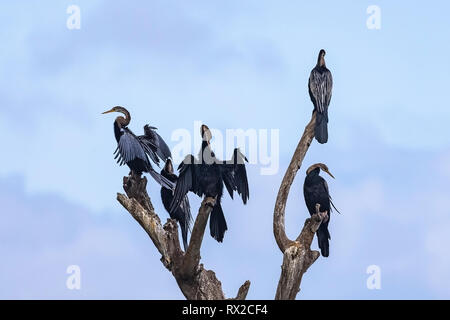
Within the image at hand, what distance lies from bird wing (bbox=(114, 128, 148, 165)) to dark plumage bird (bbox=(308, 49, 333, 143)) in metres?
2.97

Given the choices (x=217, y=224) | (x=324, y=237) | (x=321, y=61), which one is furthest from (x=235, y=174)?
(x=321, y=61)

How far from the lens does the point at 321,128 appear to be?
19.2 metres

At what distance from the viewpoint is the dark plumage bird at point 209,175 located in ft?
56.6

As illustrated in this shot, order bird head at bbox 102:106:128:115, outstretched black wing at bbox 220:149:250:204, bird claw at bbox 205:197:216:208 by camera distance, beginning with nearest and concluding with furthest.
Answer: bird claw at bbox 205:197:216:208
outstretched black wing at bbox 220:149:250:204
bird head at bbox 102:106:128:115

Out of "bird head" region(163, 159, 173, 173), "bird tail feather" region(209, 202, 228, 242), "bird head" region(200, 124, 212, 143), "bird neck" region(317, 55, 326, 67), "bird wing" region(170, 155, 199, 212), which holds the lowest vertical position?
"bird tail feather" region(209, 202, 228, 242)

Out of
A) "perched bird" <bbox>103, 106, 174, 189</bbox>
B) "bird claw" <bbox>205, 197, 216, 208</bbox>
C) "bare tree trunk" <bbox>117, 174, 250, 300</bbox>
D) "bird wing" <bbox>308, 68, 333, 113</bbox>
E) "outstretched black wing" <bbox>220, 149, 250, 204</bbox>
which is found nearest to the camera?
"bird claw" <bbox>205, 197, 216, 208</bbox>

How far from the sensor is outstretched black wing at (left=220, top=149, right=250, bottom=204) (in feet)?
57.4

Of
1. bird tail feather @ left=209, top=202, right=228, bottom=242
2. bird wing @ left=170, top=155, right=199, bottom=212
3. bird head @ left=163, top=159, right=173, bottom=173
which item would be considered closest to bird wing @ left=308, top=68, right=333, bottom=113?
bird head @ left=163, top=159, right=173, bottom=173

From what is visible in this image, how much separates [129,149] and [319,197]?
330 centimetres

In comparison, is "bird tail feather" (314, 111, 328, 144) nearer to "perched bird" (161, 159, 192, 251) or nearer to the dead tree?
the dead tree

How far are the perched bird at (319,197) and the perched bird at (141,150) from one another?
2.33 m

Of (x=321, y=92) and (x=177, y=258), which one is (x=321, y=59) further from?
(x=177, y=258)

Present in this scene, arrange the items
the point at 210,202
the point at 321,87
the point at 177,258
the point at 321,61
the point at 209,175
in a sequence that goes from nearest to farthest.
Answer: the point at 210,202 → the point at 209,175 → the point at 177,258 → the point at 321,87 → the point at 321,61
